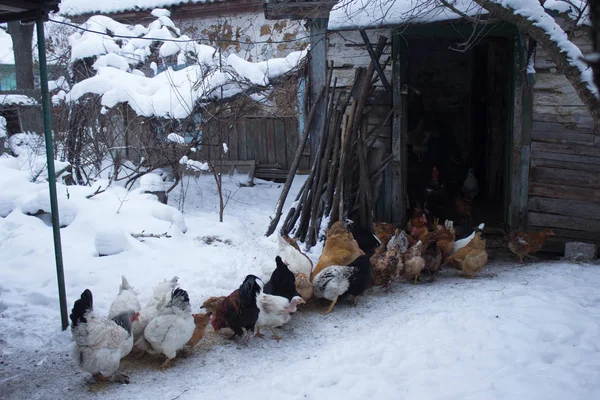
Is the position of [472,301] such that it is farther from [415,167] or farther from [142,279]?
[415,167]

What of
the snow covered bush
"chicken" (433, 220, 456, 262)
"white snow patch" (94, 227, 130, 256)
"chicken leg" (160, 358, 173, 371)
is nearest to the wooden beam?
the snow covered bush

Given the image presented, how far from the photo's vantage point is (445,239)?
7254mm

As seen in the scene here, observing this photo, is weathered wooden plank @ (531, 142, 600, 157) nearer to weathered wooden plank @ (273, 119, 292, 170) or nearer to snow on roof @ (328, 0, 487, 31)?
snow on roof @ (328, 0, 487, 31)

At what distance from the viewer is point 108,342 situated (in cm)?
410

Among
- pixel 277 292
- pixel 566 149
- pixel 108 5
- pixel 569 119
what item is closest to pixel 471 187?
pixel 566 149

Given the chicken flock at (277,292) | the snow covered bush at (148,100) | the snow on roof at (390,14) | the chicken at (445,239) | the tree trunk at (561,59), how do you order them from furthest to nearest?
the snow covered bush at (148,100) → the chicken at (445,239) → the snow on roof at (390,14) → the chicken flock at (277,292) → the tree trunk at (561,59)

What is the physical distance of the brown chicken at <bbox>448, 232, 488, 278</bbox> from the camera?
22.1ft

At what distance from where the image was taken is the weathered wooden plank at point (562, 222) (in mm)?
7410

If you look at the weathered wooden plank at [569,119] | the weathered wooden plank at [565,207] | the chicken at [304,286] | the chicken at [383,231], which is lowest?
the chicken at [304,286]

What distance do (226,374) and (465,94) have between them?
10769mm

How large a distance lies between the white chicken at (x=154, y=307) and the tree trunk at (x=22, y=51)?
303 inches

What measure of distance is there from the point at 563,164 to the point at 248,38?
26.1 feet

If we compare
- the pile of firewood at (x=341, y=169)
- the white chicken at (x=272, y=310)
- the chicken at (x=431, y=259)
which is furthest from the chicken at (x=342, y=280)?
the pile of firewood at (x=341, y=169)

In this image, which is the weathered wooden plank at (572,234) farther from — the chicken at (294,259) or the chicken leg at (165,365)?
the chicken leg at (165,365)
